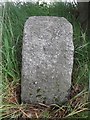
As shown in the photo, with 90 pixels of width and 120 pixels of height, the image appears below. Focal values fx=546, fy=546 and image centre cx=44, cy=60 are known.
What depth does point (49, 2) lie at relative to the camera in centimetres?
159

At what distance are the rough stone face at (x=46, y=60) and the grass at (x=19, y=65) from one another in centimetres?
2

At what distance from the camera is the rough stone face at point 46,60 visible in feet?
5.13

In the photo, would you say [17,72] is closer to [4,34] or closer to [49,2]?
[4,34]

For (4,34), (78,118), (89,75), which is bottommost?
(78,118)

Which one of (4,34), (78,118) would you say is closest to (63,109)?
(78,118)

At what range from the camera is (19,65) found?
5.21ft

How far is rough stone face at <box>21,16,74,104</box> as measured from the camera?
1.56m

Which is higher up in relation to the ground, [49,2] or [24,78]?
[49,2]

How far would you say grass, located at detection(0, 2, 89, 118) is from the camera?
157 cm

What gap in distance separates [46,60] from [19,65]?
8 cm

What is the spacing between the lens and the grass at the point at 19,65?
157 centimetres

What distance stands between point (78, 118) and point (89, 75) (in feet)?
0.43

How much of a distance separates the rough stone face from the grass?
0.02m

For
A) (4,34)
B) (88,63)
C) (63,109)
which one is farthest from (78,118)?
(4,34)
